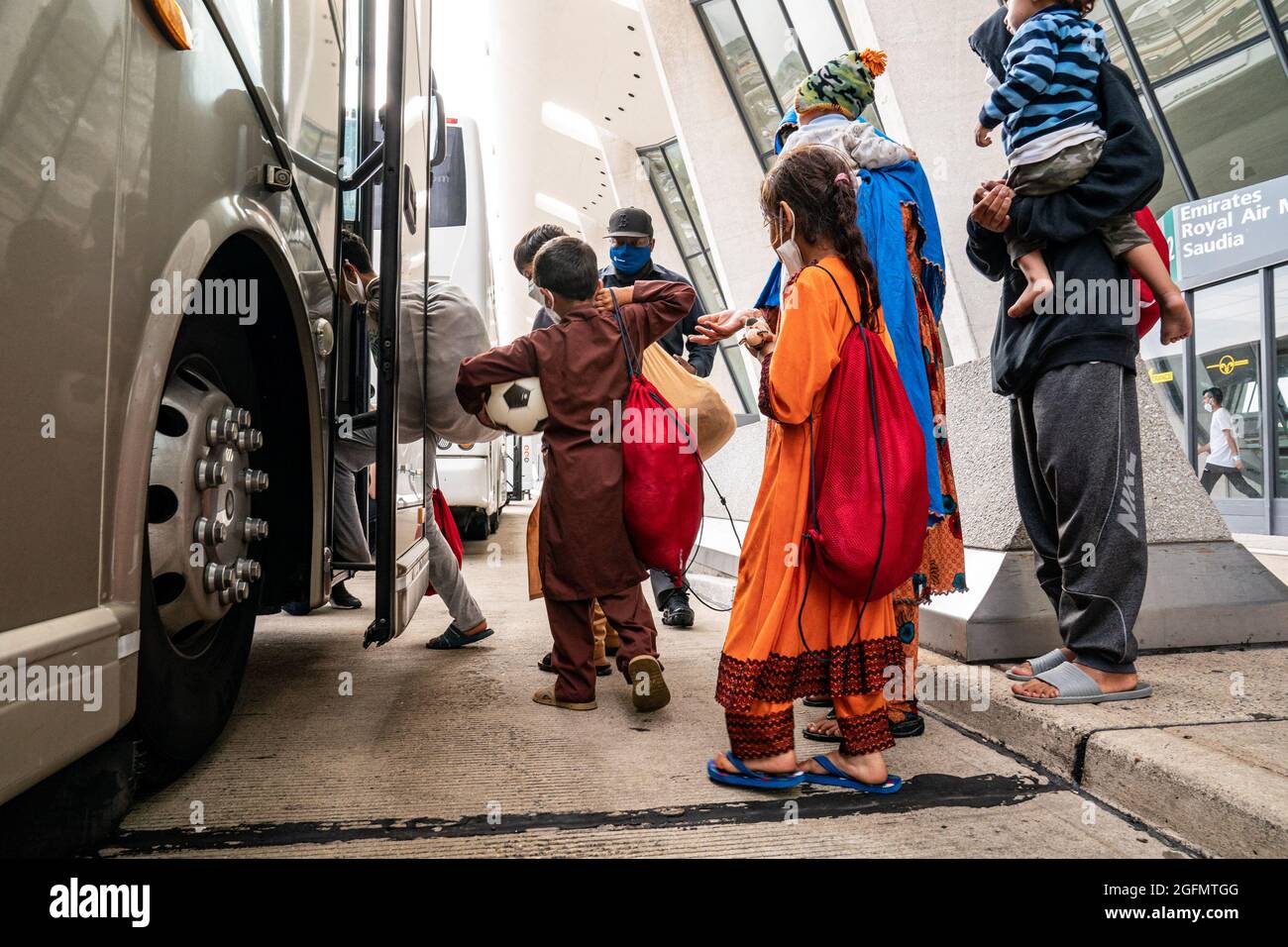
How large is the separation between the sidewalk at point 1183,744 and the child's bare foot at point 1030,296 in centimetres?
104

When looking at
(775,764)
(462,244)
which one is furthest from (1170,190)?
(775,764)

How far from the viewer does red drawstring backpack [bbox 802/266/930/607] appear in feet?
5.92

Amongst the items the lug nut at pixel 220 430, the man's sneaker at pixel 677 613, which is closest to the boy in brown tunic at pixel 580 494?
the lug nut at pixel 220 430

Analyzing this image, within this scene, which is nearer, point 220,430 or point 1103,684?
point 220,430

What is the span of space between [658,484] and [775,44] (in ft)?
37.0

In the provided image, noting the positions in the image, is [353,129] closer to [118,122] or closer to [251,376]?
[251,376]

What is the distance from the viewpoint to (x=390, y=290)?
8.05 feet

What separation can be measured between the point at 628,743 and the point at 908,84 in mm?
6136

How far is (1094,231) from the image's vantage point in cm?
232

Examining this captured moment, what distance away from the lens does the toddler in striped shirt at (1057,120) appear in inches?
87.2

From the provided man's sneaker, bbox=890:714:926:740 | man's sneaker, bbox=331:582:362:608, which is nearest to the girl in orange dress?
man's sneaker, bbox=890:714:926:740

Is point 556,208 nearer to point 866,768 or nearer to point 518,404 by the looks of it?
point 518,404

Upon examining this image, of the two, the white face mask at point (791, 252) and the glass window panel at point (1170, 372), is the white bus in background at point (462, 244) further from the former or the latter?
the glass window panel at point (1170, 372)

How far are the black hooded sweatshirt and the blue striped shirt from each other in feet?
0.23
